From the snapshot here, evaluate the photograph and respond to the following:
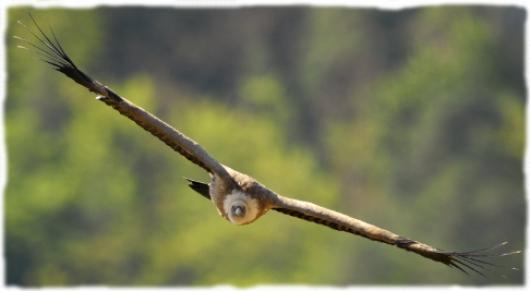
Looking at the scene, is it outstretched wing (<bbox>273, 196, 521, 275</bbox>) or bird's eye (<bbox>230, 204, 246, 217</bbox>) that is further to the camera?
outstretched wing (<bbox>273, 196, 521, 275</bbox>)

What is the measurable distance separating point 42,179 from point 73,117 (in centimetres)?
536

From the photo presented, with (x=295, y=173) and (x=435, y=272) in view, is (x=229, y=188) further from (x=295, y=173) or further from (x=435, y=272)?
(x=295, y=173)

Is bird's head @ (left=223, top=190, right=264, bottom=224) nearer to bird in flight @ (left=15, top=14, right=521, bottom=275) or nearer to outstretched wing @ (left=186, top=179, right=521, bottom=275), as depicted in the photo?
bird in flight @ (left=15, top=14, right=521, bottom=275)

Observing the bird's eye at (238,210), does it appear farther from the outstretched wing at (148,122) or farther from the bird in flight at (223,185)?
the outstretched wing at (148,122)

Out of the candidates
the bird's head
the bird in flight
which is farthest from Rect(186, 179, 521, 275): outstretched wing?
the bird's head

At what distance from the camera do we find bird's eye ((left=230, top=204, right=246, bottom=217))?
12906mm

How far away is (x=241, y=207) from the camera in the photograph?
12.9 meters

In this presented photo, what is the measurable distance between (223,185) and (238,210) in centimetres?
22

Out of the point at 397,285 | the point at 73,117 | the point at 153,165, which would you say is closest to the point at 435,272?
the point at 397,285

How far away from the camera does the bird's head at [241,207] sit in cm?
1290

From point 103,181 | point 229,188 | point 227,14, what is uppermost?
point 227,14

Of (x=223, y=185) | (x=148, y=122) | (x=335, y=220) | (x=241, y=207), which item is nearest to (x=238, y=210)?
(x=241, y=207)

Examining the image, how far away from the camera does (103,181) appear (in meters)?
54.4

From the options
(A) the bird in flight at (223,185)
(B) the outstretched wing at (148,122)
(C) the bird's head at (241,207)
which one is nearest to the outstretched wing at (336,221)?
(A) the bird in flight at (223,185)
